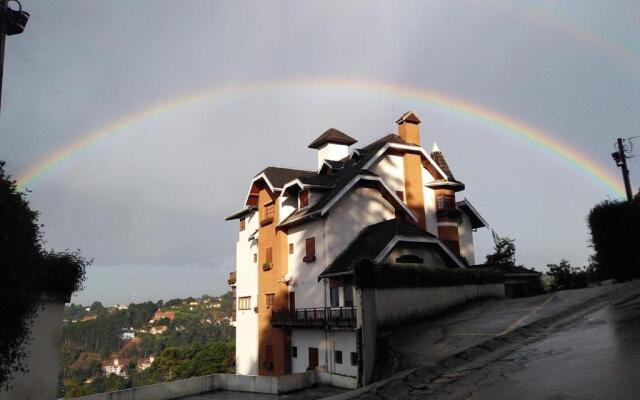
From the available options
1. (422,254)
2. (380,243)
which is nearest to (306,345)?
(380,243)

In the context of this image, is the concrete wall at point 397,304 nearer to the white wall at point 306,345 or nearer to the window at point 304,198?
the white wall at point 306,345

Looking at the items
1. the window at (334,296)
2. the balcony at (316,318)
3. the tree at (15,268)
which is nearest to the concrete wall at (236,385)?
the balcony at (316,318)

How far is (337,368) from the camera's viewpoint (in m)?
29.6

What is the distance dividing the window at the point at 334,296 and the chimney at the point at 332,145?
52.0 ft

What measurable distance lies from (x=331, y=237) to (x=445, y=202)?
41.8 ft

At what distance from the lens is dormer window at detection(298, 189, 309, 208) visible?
36156 millimetres

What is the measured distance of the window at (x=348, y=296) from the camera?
100 feet

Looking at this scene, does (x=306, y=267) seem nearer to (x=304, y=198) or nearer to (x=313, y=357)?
(x=304, y=198)

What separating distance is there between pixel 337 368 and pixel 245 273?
18.2 metres

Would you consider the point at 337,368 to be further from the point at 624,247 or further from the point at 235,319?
the point at 235,319

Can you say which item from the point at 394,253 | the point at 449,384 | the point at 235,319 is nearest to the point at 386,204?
the point at 394,253

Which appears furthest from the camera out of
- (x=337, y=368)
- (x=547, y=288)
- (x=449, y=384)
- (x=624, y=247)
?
(x=547, y=288)

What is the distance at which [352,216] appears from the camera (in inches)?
1372

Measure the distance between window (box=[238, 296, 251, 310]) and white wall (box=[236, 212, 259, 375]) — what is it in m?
0.29
